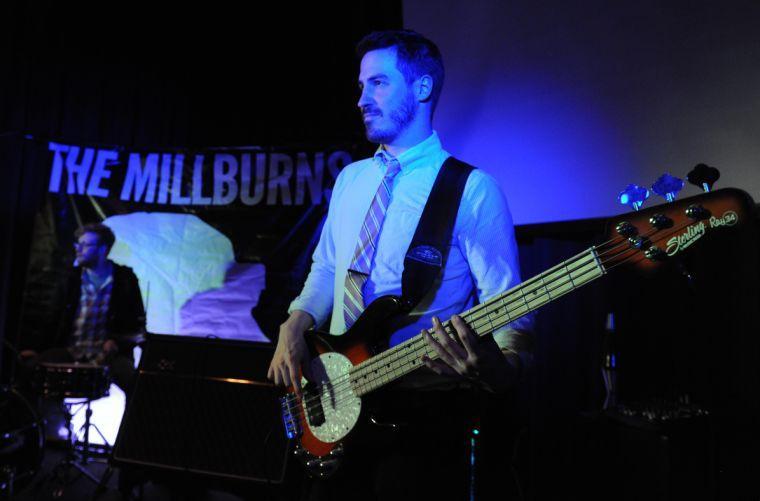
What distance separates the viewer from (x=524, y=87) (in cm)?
330

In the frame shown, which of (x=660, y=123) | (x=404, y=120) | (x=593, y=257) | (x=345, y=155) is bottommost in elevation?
(x=593, y=257)

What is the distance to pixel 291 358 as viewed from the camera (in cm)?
182

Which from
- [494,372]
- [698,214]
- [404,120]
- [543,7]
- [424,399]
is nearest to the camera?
[698,214]

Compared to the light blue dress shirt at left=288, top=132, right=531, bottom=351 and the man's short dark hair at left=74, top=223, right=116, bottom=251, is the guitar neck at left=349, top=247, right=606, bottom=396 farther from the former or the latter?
the man's short dark hair at left=74, top=223, right=116, bottom=251

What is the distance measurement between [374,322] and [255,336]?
2.74 metres

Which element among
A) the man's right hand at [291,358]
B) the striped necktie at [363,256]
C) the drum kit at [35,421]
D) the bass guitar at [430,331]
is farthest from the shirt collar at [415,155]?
the drum kit at [35,421]

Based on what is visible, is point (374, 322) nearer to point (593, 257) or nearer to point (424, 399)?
point (424, 399)

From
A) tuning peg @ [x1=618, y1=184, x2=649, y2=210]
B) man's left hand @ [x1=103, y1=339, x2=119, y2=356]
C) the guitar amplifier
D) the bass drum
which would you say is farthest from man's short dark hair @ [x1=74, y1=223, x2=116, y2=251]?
tuning peg @ [x1=618, y1=184, x2=649, y2=210]

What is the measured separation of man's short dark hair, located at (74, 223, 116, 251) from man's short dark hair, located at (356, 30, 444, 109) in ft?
11.2

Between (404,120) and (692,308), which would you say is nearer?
(404,120)

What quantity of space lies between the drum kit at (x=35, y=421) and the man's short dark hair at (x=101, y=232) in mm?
1164

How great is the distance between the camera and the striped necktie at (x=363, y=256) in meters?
1.82

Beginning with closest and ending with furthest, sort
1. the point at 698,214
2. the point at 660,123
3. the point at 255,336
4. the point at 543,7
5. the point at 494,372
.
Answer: the point at 698,214 → the point at 494,372 → the point at 660,123 → the point at 543,7 → the point at 255,336

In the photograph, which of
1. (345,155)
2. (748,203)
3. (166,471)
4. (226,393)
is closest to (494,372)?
(748,203)
